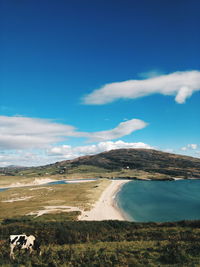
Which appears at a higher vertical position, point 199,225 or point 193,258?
point 193,258

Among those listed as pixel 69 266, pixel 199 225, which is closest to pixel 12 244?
pixel 69 266

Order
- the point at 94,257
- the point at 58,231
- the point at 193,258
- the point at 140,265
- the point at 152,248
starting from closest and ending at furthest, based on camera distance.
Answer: the point at 140,265 < the point at 193,258 < the point at 94,257 < the point at 152,248 < the point at 58,231

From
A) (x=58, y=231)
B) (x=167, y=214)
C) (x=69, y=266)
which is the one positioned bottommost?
(x=167, y=214)

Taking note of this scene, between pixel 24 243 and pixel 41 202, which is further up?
pixel 24 243

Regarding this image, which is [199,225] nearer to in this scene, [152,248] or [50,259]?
[152,248]

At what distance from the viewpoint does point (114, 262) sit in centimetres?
1711

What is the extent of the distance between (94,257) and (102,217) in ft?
215

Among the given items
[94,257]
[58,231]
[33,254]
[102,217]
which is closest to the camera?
[94,257]

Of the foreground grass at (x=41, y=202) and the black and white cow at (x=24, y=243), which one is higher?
the black and white cow at (x=24, y=243)

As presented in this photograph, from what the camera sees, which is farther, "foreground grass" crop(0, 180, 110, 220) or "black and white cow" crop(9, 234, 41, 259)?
"foreground grass" crop(0, 180, 110, 220)

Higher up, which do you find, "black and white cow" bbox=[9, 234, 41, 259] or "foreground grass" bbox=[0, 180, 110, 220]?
"black and white cow" bbox=[9, 234, 41, 259]

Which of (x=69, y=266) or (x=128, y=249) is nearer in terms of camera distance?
(x=69, y=266)

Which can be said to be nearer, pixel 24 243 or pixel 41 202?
pixel 24 243

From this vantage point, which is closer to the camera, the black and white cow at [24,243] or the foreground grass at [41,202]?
the black and white cow at [24,243]
